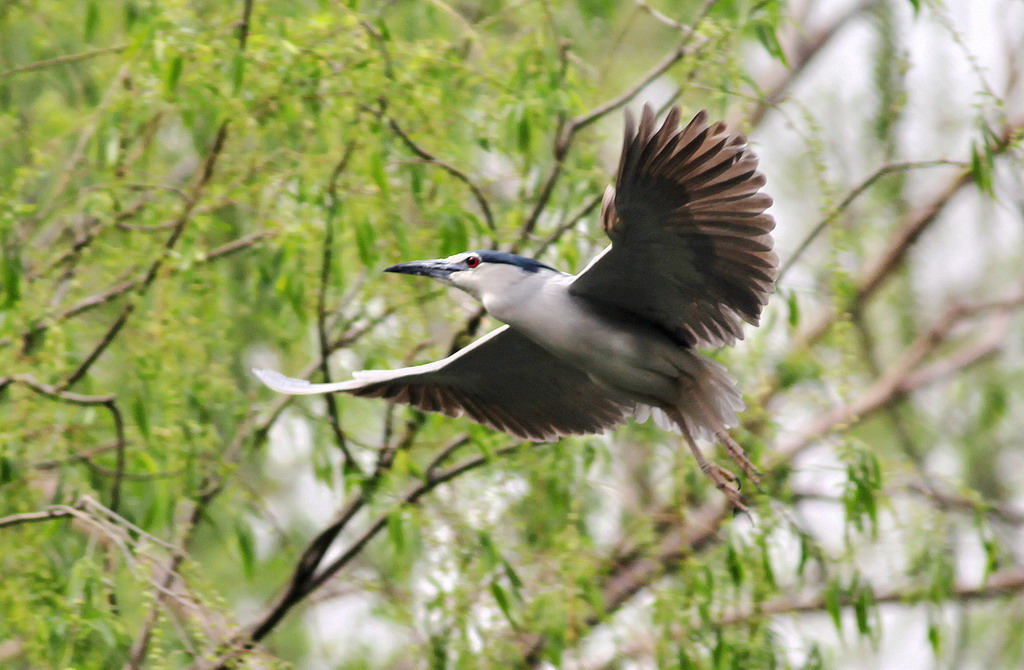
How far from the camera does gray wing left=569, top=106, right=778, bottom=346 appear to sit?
3.15m

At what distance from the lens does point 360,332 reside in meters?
4.63

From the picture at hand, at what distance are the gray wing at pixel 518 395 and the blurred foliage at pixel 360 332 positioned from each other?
0.41ft

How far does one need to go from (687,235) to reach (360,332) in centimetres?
161

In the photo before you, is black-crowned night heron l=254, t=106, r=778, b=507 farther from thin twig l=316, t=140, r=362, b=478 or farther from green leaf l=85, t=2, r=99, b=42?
green leaf l=85, t=2, r=99, b=42

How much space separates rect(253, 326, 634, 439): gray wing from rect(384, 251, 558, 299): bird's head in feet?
1.50

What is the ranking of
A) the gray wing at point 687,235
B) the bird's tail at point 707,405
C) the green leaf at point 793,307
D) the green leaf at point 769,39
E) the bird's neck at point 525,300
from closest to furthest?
1. the gray wing at point 687,235
2. the bird's neck at point 525,300
3. the bird's tail at point 707,405
4. the green leaf at point 769,39
5. the green leaf at point 793,307

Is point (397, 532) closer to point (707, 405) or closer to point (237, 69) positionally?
point (707, 405)

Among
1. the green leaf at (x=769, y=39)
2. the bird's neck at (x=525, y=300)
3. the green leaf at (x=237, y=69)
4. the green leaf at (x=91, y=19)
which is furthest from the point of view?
the green leaf at (x=91, y=19)

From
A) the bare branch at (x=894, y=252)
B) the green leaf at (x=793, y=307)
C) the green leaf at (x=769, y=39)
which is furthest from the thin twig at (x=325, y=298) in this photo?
the bare branch at (x=894, y=252)

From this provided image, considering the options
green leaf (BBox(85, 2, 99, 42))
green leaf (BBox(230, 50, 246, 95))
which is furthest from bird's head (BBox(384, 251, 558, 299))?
green leaf (BBox(85, 2, 99, 42))

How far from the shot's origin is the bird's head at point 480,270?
3.68m

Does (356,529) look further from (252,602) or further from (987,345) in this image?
(987,345)

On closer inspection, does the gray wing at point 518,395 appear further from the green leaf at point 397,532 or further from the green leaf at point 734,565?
the green leaf at point 734,565

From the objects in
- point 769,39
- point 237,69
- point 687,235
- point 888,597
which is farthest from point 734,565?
point 237,69
